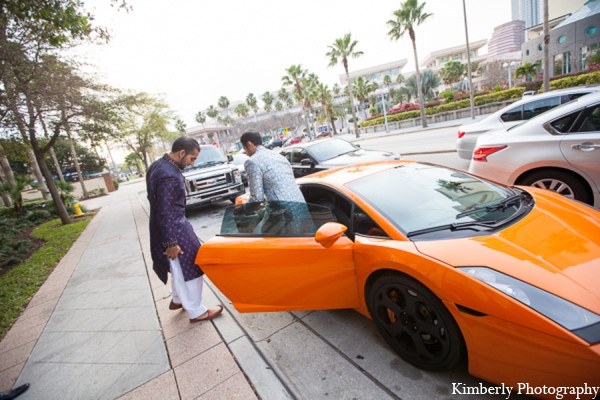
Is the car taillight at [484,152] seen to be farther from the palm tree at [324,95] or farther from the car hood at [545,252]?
the palm tree at [324,95]

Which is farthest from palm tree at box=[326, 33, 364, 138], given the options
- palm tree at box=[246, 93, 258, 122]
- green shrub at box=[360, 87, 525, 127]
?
palm tree at box=[246, 93, 258, 122]

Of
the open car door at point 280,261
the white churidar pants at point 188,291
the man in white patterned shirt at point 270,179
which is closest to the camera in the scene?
the open car door at point 280,261

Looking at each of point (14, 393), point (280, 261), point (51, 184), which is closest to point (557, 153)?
point (280, 261)

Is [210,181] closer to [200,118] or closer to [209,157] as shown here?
[209,157]

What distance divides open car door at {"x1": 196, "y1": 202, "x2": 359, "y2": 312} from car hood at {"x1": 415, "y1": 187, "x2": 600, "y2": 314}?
0.68 metres

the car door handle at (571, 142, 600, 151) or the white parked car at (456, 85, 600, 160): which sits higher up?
the white parked car at (456, 85, 600, 160)

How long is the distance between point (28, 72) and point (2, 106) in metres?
1.48

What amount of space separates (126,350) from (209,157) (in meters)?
6.95

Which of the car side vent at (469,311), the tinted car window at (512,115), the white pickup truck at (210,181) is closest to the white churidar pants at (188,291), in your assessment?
the car side vent at (469,311)

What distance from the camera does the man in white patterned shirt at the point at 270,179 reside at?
2896 millimetres

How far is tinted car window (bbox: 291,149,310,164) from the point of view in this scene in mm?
7348

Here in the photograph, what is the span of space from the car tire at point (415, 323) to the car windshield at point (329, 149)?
5257mm

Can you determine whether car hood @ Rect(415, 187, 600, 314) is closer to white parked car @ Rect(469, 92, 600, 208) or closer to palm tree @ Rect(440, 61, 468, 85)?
white parked car @ Rect(469, 92, 600, 208)

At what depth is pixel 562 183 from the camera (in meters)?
3.60
